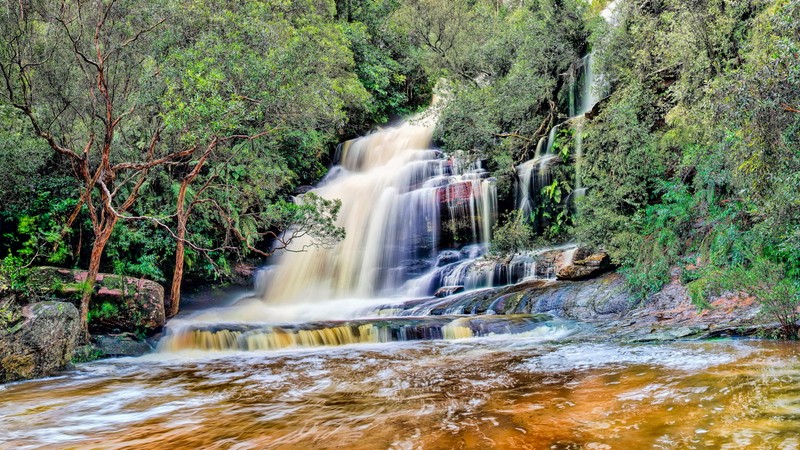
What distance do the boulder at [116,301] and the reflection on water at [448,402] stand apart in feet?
8.92

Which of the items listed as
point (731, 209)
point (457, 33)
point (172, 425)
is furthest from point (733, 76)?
point (457, 33)

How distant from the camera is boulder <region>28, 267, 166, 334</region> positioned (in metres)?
9.93

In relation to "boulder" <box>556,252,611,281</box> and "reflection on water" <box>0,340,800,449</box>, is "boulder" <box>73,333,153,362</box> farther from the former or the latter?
"boulder" <box>556,252,611,281</box>

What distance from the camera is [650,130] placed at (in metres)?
12.7

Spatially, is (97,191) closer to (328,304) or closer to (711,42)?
A: (328,304)

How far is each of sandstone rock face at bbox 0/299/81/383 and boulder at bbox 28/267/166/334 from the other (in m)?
1.89

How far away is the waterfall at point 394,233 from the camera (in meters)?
16.9

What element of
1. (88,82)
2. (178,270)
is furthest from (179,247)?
(88,82)

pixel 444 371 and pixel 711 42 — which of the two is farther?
pixel 711 42

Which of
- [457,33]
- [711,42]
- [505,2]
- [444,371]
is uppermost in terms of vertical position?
[505,2]

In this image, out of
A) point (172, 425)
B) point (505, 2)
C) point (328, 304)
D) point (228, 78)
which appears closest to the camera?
point (172, 425)

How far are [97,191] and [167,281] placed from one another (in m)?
3.41

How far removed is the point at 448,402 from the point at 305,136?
40.6 ft

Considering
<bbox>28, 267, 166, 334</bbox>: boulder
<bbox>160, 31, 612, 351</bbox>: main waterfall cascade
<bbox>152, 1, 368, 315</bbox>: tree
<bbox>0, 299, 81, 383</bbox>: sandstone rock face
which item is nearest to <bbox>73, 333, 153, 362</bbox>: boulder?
<bbox>28, 267, 166, 334</bbox>: boulder
